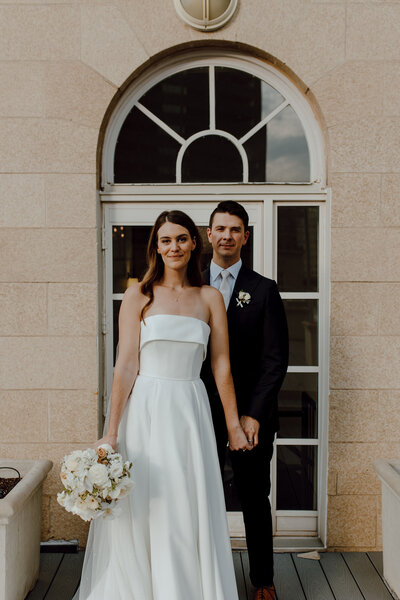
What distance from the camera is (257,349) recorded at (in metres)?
3.09

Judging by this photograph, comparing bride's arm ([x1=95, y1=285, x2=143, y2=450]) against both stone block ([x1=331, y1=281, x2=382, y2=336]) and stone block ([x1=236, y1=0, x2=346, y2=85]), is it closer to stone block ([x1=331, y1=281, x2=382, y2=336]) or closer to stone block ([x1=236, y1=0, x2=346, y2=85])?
stone block ([x1=331, y1=281, x2=382, y2=336])

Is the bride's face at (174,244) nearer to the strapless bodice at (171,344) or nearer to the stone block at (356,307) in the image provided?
the strapless bodice at (171,344)

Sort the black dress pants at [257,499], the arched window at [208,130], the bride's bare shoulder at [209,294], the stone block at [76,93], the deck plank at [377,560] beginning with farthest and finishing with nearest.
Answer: the arched window at [208,130], the stone block at [76,93], the deck plank at [377,560], the black dress pants at [257,499], the bride's bare shoulder at [209,294]

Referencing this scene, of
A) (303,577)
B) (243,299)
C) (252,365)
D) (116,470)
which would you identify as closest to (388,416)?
(303,577)

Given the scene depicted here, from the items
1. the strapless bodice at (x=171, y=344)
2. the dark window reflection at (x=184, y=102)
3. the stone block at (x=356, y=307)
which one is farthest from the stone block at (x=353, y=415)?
the dark window reflection at (x=184, y=102)

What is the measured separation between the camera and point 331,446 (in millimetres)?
3854

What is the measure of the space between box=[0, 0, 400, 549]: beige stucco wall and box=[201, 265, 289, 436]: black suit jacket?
926 mm

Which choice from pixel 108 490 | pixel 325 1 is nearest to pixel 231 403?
pixel 108 490

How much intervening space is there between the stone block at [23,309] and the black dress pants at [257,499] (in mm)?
1444

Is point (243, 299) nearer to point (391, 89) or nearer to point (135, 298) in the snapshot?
point (135, 298)

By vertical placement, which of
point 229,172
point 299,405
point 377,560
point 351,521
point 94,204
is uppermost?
point 229,172

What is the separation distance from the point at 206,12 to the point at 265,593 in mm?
3559

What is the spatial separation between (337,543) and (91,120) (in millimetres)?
3320

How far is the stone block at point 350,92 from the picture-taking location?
12.3 ft
